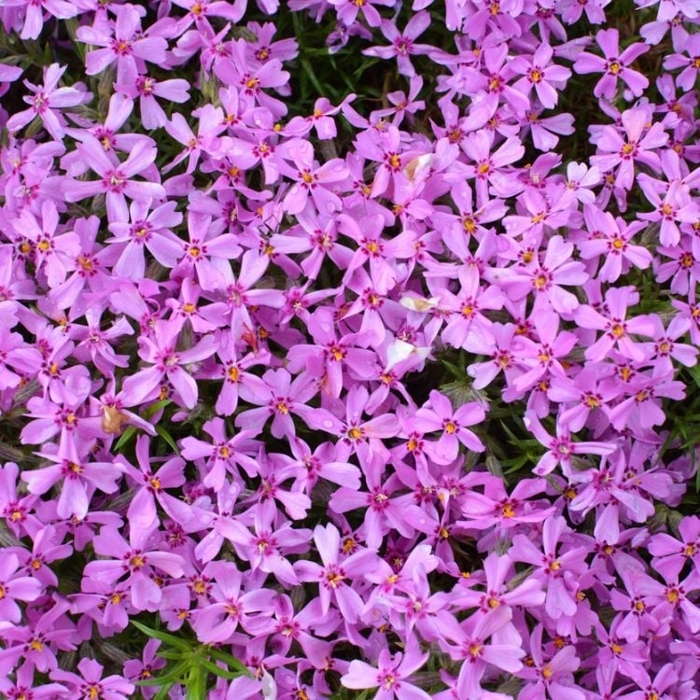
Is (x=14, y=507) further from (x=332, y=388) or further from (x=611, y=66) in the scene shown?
(x=611, y=66)

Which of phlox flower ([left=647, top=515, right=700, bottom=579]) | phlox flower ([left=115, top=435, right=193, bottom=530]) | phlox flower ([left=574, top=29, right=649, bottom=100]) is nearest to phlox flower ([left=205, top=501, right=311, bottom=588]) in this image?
phlox flower ([left=115, top=435, right=193, bottom=530])

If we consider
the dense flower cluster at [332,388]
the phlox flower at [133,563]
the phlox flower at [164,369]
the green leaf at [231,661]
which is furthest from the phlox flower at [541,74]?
the green leaf at [231,661]

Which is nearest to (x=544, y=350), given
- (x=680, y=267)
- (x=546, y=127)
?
(x=680, y=267)

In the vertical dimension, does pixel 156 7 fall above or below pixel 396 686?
above

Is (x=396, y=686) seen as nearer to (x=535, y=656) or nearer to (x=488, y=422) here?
(x=535, y=656)

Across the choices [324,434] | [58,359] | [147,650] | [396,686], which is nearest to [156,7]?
[58,359]

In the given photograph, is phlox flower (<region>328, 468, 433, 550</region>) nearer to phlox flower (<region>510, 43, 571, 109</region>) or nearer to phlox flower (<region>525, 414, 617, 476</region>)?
phlox flower (<region>525, 414, 617, 476</region>)
